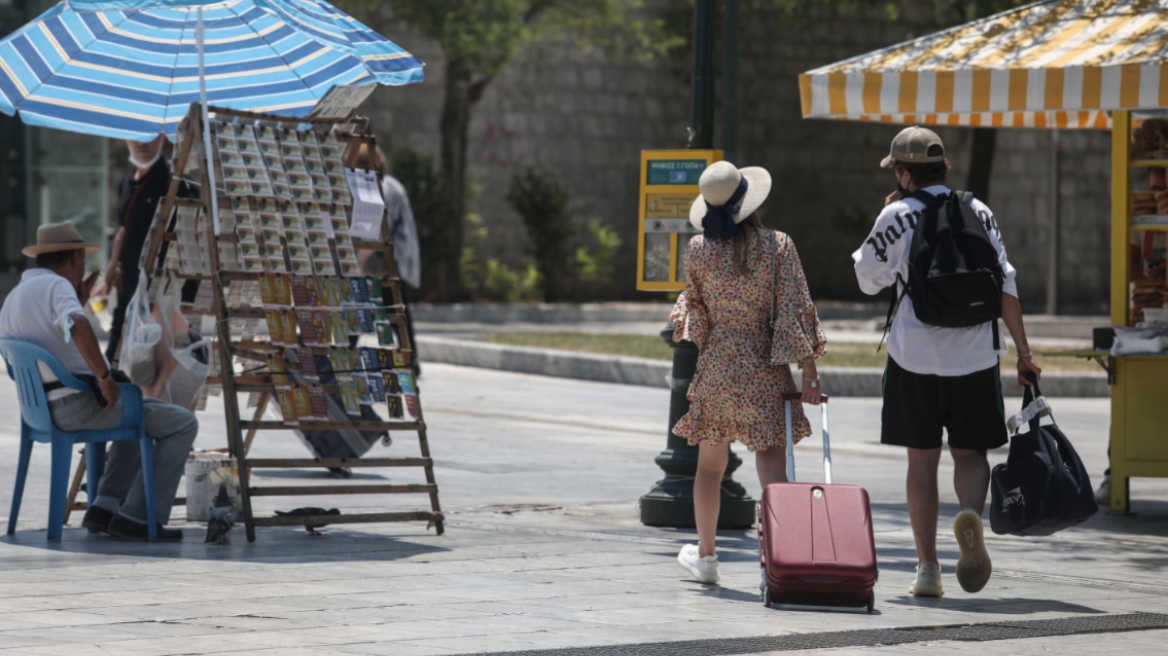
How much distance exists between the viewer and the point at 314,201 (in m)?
7.52

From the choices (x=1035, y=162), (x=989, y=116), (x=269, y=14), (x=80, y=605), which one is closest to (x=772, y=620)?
(x=80, y=605)

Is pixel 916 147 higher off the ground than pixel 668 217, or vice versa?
pixel 916 147

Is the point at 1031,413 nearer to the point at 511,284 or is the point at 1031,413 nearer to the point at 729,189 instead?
the point at 729,189

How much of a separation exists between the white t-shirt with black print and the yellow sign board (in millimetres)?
1853

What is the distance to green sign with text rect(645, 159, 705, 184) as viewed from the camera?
7789mm

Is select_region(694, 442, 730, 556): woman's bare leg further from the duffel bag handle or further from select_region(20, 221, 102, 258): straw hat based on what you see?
select_region(20, 221, 102, 258): straw hat

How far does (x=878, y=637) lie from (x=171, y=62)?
15.8 feet

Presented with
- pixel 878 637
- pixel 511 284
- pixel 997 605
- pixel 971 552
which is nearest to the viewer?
pixel 878 637

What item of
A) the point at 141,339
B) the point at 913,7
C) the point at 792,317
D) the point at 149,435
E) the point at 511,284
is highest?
the point at 913,7

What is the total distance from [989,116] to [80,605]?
23.8ft

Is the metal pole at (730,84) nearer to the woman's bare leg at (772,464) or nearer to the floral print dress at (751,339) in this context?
the floral print dress at (751,339)

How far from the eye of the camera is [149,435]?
693 centimetres

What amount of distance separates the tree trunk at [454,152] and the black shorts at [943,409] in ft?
58.7

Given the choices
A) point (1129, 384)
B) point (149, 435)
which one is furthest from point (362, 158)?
point (1129, 384)
